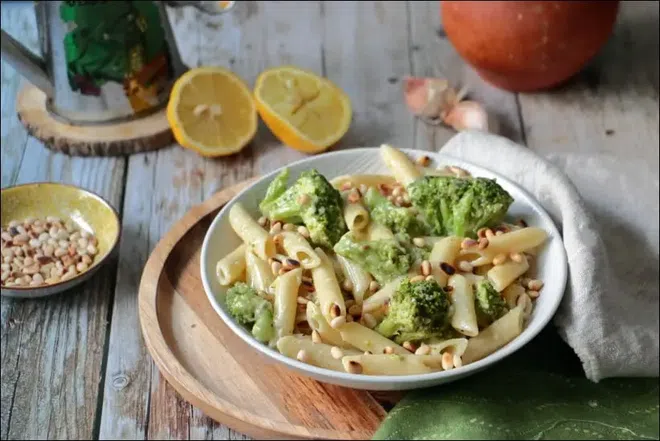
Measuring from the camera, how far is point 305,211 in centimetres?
133

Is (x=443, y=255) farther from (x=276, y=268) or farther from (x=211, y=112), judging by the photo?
(x=211, y=112)

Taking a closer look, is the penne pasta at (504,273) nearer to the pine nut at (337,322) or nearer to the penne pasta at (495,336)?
the penne pasta at (495,336)

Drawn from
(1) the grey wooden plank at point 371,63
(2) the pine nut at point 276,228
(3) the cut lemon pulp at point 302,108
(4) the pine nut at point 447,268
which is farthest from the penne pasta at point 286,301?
(1) the grey wooden plank at point 371,63

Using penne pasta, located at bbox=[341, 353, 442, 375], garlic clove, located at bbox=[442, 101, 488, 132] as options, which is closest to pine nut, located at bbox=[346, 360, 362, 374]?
penne pasta, located at bbox=[341, 353, 442, 375]

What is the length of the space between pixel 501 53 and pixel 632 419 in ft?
3.08

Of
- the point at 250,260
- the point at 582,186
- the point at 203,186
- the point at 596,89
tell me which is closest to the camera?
the point at 250,260

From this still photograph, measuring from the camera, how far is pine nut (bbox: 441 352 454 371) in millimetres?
1144

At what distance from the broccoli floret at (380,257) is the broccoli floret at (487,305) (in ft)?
0.37

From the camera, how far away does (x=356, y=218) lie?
1347 millimetres

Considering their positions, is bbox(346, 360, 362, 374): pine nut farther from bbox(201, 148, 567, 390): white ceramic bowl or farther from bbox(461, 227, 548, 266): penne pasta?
bbox(461, 227, 548, 266): penne pasta

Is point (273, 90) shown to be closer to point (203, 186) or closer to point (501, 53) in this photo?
point (203, 186)

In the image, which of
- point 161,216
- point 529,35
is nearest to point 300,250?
point 161,216

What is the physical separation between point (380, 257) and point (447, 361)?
0.63ft

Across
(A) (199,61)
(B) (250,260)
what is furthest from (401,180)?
(A) (199,61)
